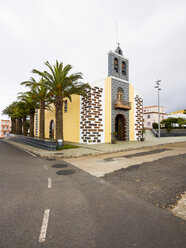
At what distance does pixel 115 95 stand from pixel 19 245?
17513 mm

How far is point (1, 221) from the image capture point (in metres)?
2.54

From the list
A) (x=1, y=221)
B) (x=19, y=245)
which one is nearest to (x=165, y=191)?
(x=19, y=245)

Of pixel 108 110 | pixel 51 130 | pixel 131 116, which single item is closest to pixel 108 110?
pixel 108 110

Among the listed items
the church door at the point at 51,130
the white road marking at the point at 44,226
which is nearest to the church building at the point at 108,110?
the church door at the point at 51,130

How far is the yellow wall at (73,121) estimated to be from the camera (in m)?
17.5

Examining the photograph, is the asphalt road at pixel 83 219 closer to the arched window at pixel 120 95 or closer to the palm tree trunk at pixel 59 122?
the palm tree trunk at pixel 59 122

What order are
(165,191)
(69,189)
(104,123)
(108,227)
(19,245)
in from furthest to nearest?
(104,123)
(69,189)
(165,191)
(108,227)
(19,245)

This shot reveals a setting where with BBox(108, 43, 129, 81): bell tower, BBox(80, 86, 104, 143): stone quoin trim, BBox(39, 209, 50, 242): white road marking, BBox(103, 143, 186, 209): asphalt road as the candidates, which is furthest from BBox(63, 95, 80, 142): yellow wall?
BBox(39, 209, 50, 242): white road marking

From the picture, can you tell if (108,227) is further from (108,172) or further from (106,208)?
(108,172)

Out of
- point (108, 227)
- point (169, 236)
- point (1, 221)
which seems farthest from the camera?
point (1, 221)

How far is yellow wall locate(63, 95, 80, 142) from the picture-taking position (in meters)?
17.5

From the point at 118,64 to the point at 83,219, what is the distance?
19.6 meters

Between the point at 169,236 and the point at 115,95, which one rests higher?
the point at 115,95

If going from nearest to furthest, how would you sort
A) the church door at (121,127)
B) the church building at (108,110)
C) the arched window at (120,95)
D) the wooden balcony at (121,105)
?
the church building at (108,110)
the wooden balcony at (121,105)
the arched window at (120,95)
the church door at (121,127)
